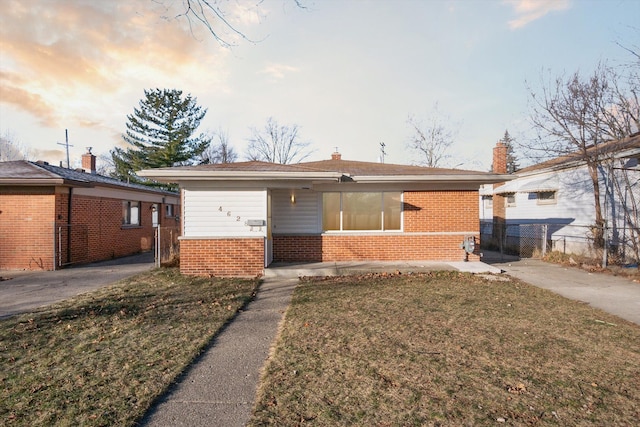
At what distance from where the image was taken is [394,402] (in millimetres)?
2967

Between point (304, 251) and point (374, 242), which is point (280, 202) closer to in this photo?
point (304, 251)

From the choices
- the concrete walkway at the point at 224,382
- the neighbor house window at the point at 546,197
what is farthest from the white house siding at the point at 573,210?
the concrete walkway at the point at 224,382

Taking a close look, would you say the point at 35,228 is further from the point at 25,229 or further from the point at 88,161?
the point at 88,161

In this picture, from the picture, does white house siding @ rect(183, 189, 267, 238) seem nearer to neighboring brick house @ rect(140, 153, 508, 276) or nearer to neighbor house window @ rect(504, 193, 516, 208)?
neighboring brick house @ rect(140, 153, 508, 276)

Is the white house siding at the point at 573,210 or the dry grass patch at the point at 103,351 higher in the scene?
the white house siding at the point at 573,210

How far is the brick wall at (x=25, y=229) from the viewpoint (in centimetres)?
1078

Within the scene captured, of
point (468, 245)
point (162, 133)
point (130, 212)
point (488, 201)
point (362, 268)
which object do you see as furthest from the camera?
point (162, 133)

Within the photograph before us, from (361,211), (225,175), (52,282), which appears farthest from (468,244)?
(52,282)

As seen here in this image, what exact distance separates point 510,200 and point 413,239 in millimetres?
10130

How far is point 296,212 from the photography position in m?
10.7

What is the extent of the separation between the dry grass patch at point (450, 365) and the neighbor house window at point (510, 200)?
1238cm

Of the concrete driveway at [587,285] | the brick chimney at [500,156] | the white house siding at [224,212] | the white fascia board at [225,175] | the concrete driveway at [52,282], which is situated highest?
the brick chimney at [500,156]

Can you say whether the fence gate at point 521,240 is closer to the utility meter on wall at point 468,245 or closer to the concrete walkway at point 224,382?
the utility meter on wall at point 468,245

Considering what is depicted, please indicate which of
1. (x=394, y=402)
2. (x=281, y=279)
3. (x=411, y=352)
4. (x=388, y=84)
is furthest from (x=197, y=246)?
(x=388, y=84)
